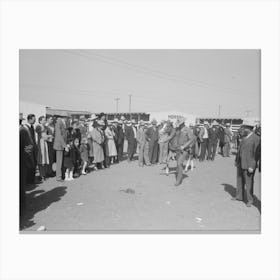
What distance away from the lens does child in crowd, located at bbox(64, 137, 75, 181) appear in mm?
5953

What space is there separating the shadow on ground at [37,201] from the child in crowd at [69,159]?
29.2 inches

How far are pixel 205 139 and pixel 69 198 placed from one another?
750cm

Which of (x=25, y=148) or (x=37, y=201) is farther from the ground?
(x=25, y=148)

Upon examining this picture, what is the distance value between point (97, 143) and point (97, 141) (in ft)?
0.44

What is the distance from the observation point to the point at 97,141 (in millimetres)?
7281

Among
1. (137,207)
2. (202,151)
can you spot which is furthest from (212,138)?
(137,207)

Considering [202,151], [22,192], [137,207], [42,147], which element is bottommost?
[137,207]

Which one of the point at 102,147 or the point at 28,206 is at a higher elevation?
the point at 102,147

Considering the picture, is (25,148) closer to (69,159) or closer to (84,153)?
(69,159)

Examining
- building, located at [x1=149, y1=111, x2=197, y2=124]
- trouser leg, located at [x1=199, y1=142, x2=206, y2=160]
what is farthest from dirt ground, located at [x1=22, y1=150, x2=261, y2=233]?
building, located at [x1=149, y1=111, x2=197, y2=124]

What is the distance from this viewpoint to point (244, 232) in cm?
381
